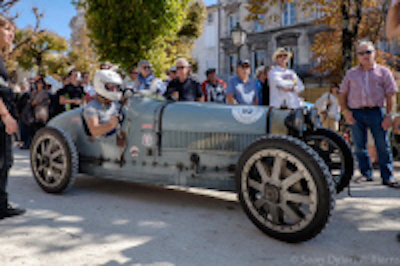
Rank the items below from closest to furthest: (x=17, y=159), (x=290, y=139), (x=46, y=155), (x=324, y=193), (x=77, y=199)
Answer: (x=324, y=193)
(x=290, y=139)
(x=77, y=199)
(x=46, y=155)
(x=17, y=159)

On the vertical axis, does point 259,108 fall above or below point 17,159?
above

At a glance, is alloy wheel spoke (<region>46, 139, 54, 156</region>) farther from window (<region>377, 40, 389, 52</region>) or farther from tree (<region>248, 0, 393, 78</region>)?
window (<region>377, 40, 389, 52</region>)

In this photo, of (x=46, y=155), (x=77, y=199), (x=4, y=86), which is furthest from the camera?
(x=46, y=155)

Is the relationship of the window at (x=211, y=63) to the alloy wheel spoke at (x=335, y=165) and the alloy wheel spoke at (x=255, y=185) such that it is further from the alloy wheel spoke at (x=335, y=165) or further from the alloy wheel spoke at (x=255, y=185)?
the alloy wheel spoke at (x=255, y=185)

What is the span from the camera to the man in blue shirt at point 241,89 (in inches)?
209

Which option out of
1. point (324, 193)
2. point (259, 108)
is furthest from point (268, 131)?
point (324, 193)

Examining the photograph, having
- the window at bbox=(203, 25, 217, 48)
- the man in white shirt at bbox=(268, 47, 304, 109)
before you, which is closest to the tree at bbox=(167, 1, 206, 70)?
the window at bbox=(203, 25, 217, 48)

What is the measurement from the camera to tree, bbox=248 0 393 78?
9648 mm

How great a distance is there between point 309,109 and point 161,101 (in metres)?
1.54

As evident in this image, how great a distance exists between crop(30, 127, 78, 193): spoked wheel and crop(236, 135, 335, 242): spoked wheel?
6.70 feet

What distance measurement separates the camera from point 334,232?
298cm

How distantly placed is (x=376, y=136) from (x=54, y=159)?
12.9 feet

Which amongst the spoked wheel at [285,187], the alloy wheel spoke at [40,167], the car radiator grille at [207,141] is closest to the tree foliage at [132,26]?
the alloy wheel spoke at [40,167]

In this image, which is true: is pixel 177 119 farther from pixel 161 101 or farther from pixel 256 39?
pixel 256 39
